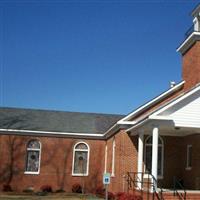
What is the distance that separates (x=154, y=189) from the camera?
19.4 meters

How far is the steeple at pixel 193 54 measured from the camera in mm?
25016

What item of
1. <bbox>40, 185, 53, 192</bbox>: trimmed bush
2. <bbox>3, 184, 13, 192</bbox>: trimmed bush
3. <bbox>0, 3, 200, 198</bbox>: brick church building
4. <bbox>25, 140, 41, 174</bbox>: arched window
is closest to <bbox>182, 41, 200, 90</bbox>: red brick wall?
<bbox>0, 3, 200, 198</bbox>: brick church building

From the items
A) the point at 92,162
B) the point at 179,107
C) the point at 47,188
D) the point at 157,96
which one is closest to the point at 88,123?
the point at 92,162

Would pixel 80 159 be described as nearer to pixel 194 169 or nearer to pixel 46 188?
pixel 46 188

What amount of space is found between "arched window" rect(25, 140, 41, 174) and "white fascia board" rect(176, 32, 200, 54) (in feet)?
40.6

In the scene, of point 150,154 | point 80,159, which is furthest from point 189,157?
point 80,159

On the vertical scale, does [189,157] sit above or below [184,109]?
below

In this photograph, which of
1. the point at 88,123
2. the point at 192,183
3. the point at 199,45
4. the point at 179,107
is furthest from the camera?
the point at 88,123

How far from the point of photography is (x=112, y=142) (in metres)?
28.5

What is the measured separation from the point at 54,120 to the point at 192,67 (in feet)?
43.0

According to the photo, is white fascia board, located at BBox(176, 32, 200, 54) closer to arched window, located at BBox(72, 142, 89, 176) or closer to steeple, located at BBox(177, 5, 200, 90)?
steeple, located at BBox(177, 5, 200, 90)

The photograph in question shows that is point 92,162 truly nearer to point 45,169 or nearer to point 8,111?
point 45,169

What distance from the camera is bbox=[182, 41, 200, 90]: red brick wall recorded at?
24877 millimetres

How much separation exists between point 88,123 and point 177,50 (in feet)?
33.7
